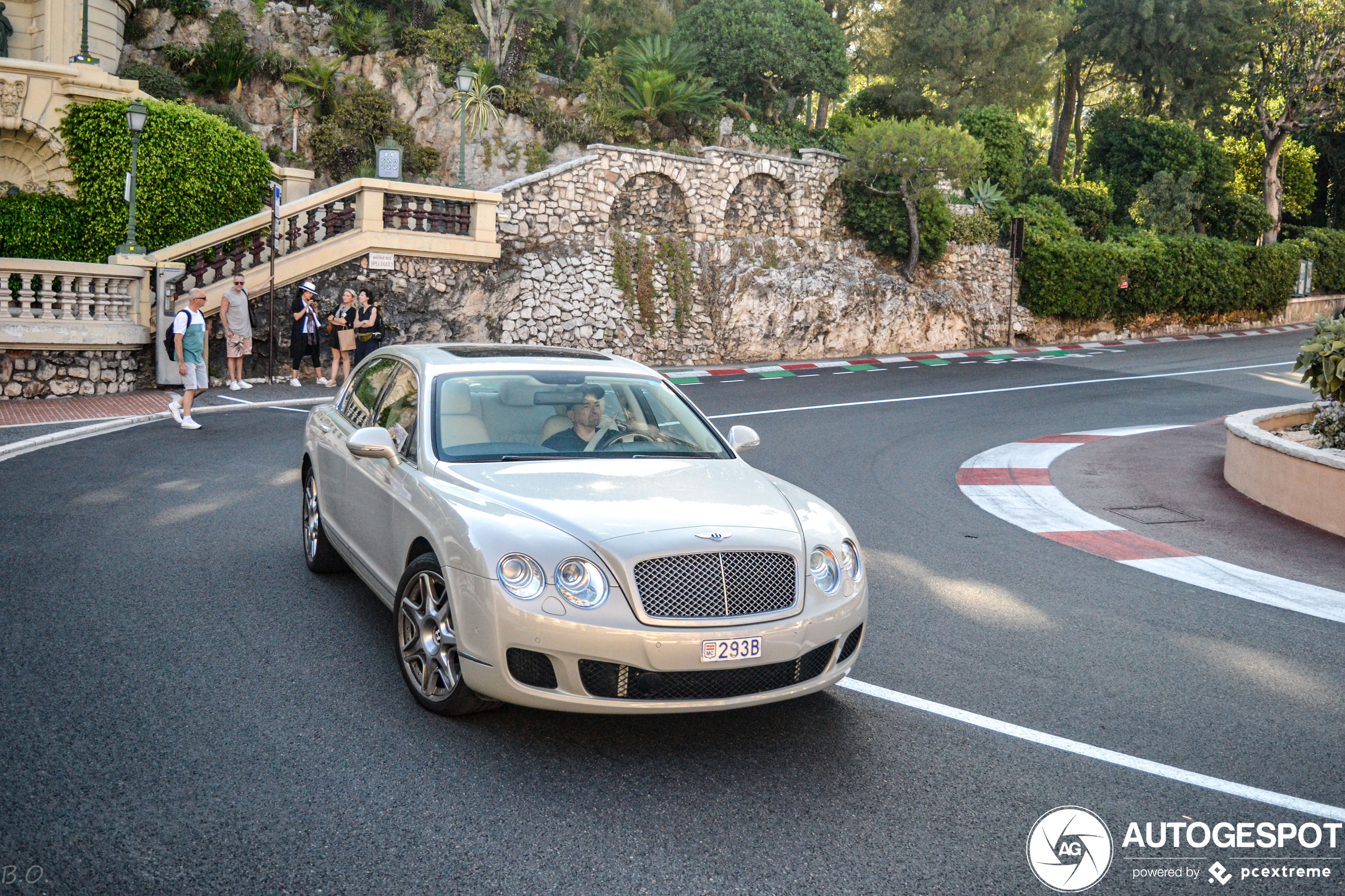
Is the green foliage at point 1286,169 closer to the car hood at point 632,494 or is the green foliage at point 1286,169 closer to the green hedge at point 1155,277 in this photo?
the green hedge at point 1155,277

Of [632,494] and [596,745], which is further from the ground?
[632,494]

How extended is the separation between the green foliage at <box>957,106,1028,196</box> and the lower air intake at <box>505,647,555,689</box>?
32.0 metres

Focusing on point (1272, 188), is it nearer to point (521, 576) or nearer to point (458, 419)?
point (458, 419)

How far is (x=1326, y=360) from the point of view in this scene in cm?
1036

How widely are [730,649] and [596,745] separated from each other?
0.79 meters

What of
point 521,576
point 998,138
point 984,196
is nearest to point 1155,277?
point 984,196

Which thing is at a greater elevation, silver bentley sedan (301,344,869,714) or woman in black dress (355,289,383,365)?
woman in black dress (355,289,383,365)

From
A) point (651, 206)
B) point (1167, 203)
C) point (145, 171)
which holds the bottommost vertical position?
point (145, 171)

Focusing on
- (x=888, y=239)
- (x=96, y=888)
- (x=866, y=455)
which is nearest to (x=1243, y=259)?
(x=888, y=239)

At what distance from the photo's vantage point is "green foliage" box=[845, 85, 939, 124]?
37.0 m

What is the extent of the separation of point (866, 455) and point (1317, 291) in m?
39.8

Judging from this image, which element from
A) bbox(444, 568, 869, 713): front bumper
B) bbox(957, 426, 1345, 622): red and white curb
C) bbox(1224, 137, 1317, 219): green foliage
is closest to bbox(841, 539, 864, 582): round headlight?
bbox(444, 568, 869, 713): front bumper

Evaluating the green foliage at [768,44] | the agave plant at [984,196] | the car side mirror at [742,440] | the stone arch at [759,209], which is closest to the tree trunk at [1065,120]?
the agave plant at [984,196]

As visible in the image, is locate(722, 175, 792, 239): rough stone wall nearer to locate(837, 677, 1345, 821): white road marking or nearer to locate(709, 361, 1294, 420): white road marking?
locate(709, 361, 1294, 420): white road marking
